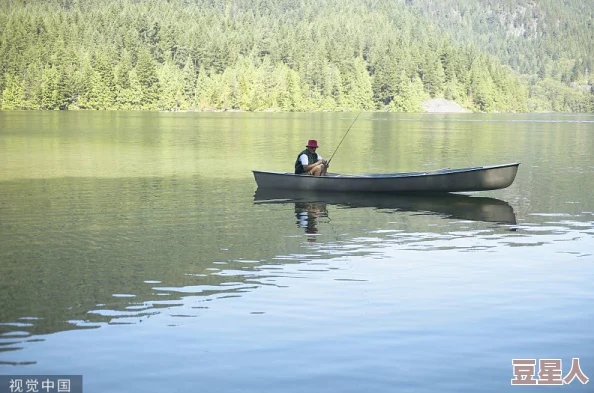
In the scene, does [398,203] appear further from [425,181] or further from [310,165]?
[310,165]

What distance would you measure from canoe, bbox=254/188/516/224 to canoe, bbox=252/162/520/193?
33 cm

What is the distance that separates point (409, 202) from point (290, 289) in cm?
A: 1434

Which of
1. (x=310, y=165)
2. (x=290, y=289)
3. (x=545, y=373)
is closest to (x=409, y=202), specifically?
(x=310, y=165)

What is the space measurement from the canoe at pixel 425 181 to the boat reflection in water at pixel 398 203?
0.33 meters

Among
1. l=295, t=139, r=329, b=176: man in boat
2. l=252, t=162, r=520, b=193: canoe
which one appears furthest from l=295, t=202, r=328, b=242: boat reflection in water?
l=295, t=139, r=329, b=176: man in boat

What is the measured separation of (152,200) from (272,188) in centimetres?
492

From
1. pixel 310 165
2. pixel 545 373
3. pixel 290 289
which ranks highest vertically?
pixel 310 165

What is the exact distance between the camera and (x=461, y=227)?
23.5 m

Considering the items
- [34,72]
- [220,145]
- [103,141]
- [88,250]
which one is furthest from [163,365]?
[34,72]

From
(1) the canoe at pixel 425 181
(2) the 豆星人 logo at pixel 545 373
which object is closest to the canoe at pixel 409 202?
(1) the canoe at pixel 425 181

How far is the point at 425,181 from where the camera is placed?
2973cm

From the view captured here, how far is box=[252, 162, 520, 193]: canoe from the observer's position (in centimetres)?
2953

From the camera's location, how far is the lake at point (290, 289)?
36.2 ft

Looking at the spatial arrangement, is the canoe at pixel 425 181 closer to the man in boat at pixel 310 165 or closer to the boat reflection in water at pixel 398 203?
the boat reflection in water at pixel 398 203
